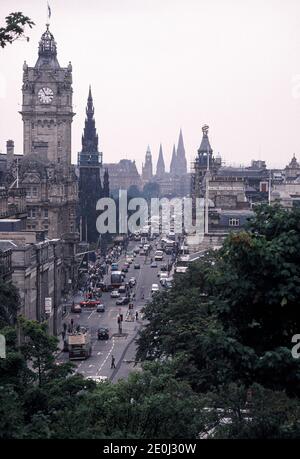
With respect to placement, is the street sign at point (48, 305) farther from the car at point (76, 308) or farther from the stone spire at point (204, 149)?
the stone spire at point (204, 149)

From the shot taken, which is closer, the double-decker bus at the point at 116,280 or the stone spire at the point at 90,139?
the double-decker bus at the point at 116,280

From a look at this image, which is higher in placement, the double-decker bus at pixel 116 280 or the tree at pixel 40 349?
the tree at pixel 40 349

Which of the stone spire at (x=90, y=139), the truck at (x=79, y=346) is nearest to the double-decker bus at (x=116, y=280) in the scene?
the truck at (x=79, y=346)

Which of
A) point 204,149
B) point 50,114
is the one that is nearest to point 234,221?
point 50,114

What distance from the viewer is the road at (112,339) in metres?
66.5

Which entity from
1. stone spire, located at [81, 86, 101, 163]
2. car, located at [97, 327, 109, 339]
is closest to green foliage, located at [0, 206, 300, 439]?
car, located at [97, 327, 109, 339]

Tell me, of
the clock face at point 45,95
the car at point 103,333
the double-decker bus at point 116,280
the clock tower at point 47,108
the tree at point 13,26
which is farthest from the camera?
the clock face at point 45,95

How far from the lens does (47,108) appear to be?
462 feet

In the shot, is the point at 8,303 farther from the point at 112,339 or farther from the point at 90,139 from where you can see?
the point at 90,139

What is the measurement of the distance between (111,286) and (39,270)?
121ft

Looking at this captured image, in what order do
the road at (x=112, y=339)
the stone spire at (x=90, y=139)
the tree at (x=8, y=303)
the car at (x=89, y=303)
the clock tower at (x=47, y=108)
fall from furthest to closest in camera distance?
A: the stone spire at (x=90, y=139) → the clock tower at (x=47, y=108) → the car at (x=89, y=303) → the road at (x=112, y=339) → the tree at (x=8, y=303)

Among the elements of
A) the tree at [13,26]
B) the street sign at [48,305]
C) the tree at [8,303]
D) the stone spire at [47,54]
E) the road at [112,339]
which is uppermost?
the stone spire at [47,54]

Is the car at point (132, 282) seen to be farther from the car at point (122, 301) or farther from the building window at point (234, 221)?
the building window at point (234, 221)
